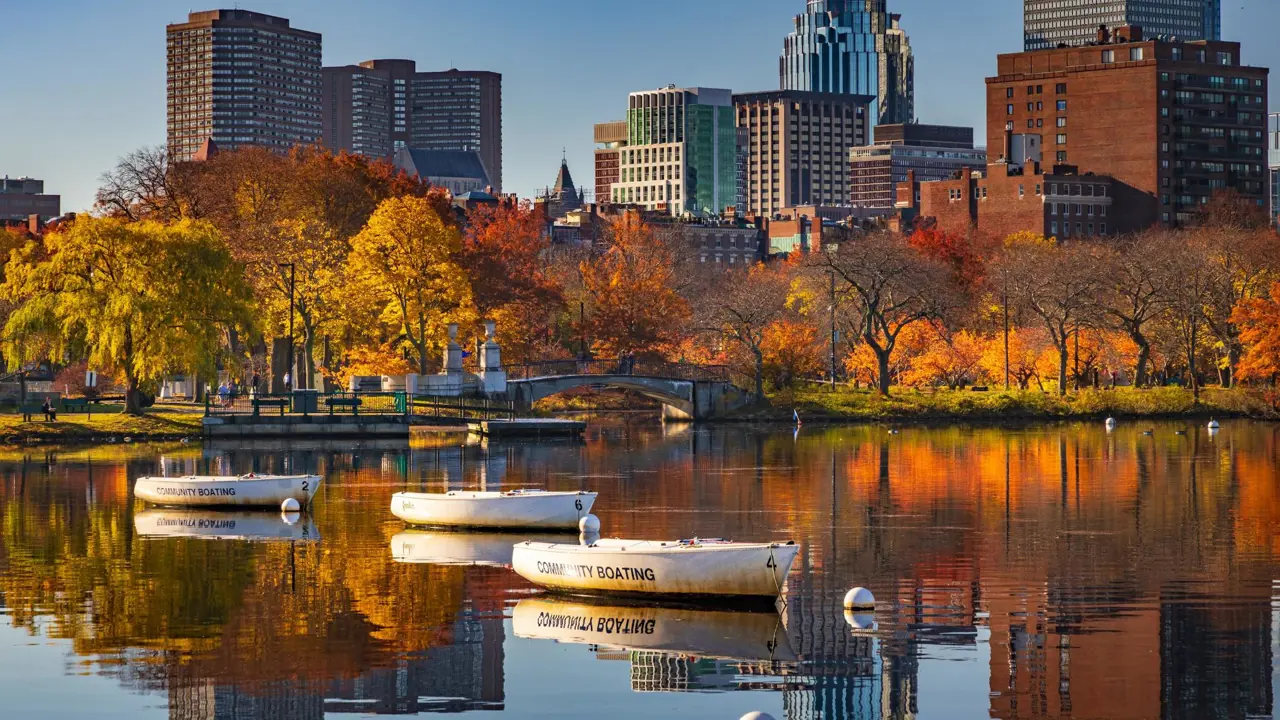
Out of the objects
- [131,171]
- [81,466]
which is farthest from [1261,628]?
→ [131,171]

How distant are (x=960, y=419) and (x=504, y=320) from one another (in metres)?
24.2

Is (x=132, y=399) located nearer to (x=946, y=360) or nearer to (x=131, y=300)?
(x=131, y=300)

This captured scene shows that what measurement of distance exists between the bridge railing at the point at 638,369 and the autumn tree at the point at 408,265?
6.79 meters

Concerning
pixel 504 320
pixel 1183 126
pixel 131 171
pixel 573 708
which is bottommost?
pixel 573 708

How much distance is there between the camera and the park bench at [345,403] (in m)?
83.3

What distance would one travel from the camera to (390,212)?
Result: 301 feet

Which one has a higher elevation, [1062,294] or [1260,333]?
[1062,294]

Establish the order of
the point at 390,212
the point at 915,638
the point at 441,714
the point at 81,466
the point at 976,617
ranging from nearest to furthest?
the point at 441,714 < the point at 915,638 < the point at 976,617 < the point at 81,466 < the point at 390,212

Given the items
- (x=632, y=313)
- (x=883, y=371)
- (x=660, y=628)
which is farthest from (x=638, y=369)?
(x=660, y=628)

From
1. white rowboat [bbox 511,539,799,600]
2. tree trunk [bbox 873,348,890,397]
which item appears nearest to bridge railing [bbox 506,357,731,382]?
tree trunk [bbox 873,348,890,397]

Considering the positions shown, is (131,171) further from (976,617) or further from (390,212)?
(976,617)

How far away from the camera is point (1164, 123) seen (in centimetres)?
19225

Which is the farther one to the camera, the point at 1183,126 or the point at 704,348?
the point at 1183,126

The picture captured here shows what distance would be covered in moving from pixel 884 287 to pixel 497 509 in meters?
63.0
